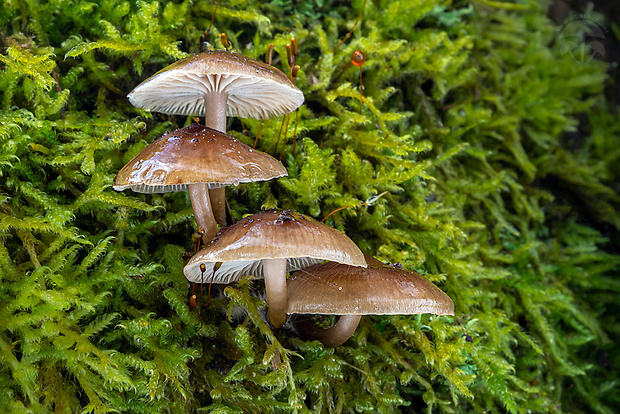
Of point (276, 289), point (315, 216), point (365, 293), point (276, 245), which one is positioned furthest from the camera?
point (315, 216)

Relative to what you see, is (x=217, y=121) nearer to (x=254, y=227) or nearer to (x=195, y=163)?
(x=195, y=163)

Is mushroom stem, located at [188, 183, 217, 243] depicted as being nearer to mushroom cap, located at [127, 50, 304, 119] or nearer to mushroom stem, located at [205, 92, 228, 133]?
mushroom stem, located at [205, 92, 228, 133]

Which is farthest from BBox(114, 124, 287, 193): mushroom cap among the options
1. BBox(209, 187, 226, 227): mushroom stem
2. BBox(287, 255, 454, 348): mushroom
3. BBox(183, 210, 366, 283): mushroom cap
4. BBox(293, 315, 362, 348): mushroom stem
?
BBox(293, 315, 362, 348): mushroom stem

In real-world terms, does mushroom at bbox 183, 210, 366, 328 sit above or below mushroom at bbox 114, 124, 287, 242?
below

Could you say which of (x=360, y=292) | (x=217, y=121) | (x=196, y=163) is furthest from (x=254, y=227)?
(x=217, y=121)

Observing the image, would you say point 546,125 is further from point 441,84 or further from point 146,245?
point 146,245

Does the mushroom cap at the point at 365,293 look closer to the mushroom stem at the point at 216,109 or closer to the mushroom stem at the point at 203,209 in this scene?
the mushroom stem at the point at 203,209
